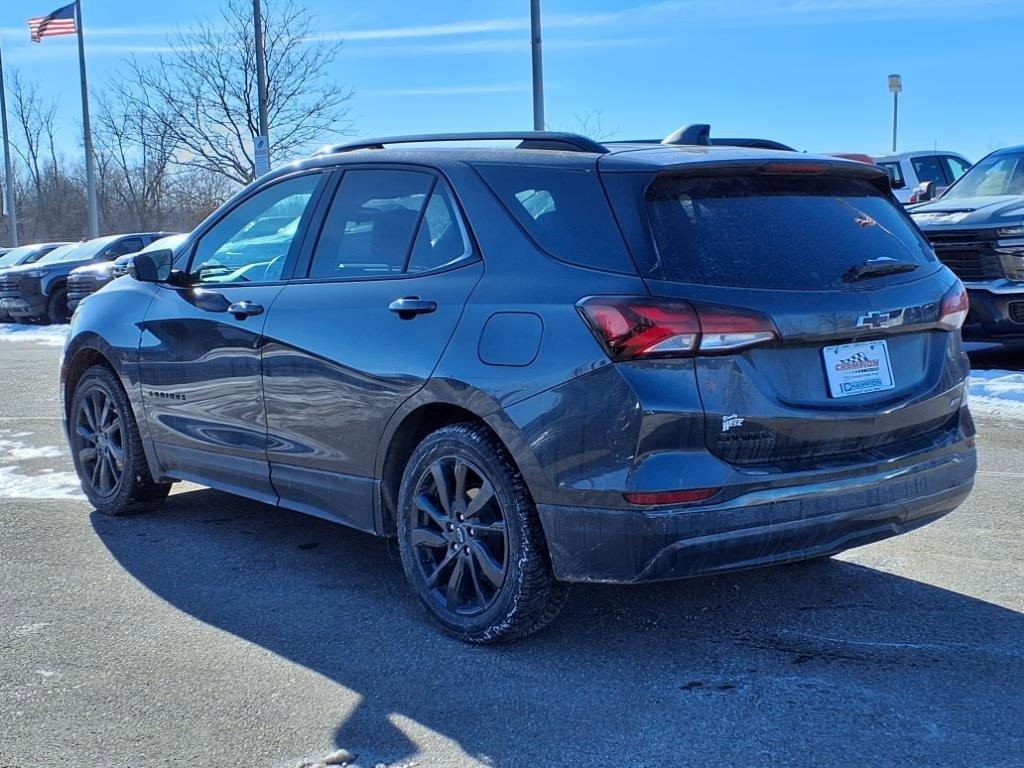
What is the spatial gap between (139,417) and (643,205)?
310 cm

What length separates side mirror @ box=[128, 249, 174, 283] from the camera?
5.63 metres

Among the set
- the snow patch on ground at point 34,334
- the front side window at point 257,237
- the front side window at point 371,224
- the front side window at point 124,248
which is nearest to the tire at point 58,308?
the snow patch on ground at point 34,334

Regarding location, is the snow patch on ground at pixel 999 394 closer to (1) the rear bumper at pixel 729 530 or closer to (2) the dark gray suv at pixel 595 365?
(2) the dark gray suv at pixel 595 365

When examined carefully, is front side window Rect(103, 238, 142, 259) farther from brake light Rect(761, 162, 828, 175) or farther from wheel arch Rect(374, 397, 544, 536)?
brake light Rect(761, 162, 828, 175)

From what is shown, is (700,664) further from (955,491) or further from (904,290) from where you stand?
(904,290)

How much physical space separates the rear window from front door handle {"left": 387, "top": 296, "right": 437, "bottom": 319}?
2.90 ft

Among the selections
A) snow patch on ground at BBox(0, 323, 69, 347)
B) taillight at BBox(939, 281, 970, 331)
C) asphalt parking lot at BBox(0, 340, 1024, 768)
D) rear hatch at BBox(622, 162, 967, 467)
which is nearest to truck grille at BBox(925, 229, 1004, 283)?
asphalt parking lot at BBox(0, 340, 1024, 768)

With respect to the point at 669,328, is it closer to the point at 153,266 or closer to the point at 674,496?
the point at 674,496

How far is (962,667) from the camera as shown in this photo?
12.7 feet

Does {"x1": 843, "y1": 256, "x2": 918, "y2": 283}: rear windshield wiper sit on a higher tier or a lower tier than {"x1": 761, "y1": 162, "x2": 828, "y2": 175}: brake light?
lower

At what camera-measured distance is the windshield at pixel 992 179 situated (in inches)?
472

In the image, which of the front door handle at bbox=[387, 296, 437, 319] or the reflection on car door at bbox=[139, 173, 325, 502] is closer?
the front door handle at bbox=[387, 296, 437, 319]

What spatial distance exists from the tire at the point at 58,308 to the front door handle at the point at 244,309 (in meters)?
17.4

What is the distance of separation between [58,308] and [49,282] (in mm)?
551
